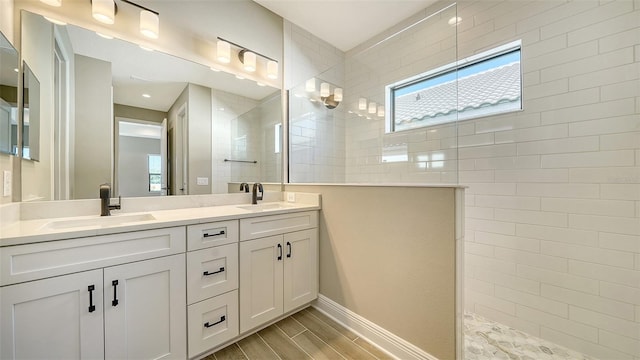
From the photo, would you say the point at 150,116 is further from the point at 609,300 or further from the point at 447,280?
the point at 609,300

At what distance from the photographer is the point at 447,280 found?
4.11 feet

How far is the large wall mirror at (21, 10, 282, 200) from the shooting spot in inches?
53.9

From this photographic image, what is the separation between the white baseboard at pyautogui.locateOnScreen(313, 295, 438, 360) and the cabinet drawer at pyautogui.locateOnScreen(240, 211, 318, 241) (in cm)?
64

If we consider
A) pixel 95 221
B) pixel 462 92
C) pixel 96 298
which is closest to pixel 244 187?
pixel 95 221

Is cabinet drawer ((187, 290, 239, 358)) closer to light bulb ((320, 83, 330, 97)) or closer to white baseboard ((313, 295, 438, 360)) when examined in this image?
white baseboard ((313, 295, 438, 360))

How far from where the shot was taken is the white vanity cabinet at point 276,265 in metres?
1.56

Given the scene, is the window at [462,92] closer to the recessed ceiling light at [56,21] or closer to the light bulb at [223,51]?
the light bulb at [223,51]

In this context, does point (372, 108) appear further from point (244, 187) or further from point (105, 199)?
point (105, 199)

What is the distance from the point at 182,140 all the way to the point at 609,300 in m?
3.15

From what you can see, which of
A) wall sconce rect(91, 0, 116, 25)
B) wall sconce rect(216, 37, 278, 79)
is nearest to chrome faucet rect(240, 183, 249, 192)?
wall sconce rect(216, 37, 278, 79)

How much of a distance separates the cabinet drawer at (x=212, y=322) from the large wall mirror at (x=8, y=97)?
3.89 ft

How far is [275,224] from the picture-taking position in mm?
1719

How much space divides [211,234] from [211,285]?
302mm

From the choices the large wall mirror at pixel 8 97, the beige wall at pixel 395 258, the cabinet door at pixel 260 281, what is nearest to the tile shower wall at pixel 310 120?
the beige wall at pixel 395 258
